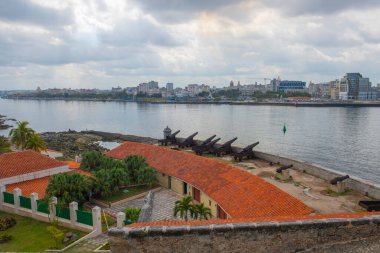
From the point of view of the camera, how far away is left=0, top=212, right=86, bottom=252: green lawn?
17.3 metres

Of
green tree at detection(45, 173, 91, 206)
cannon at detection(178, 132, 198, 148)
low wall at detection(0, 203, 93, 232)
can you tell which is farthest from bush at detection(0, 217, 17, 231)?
cannon at detection(178, 132, 198, 148)

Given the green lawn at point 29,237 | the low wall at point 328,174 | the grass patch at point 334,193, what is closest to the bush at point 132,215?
the green lawn at point 29,237

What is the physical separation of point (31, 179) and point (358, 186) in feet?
81.2

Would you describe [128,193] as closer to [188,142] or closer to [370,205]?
[370,205]

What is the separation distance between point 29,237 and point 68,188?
3672 mm

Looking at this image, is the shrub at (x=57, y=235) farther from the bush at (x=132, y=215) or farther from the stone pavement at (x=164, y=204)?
the stone pavement at (x=164, y=204)

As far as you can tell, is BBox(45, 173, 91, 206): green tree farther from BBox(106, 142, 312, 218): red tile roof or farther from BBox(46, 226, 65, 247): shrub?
BBox(106, 142, 312, 218): red tile roof

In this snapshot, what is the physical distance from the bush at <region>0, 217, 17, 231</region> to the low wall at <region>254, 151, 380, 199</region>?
2251 cm

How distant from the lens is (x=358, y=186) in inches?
884

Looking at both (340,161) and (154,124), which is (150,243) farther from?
(154,124)

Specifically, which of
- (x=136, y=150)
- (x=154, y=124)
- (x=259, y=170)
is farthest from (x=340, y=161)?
(x=154, y=124)

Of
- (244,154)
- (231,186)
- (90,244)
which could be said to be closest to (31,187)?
(90,244)

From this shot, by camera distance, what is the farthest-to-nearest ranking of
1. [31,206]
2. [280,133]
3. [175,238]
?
[280,133] → [31,206] → [175,238]

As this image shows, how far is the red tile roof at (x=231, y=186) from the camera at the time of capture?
17.0 metres
